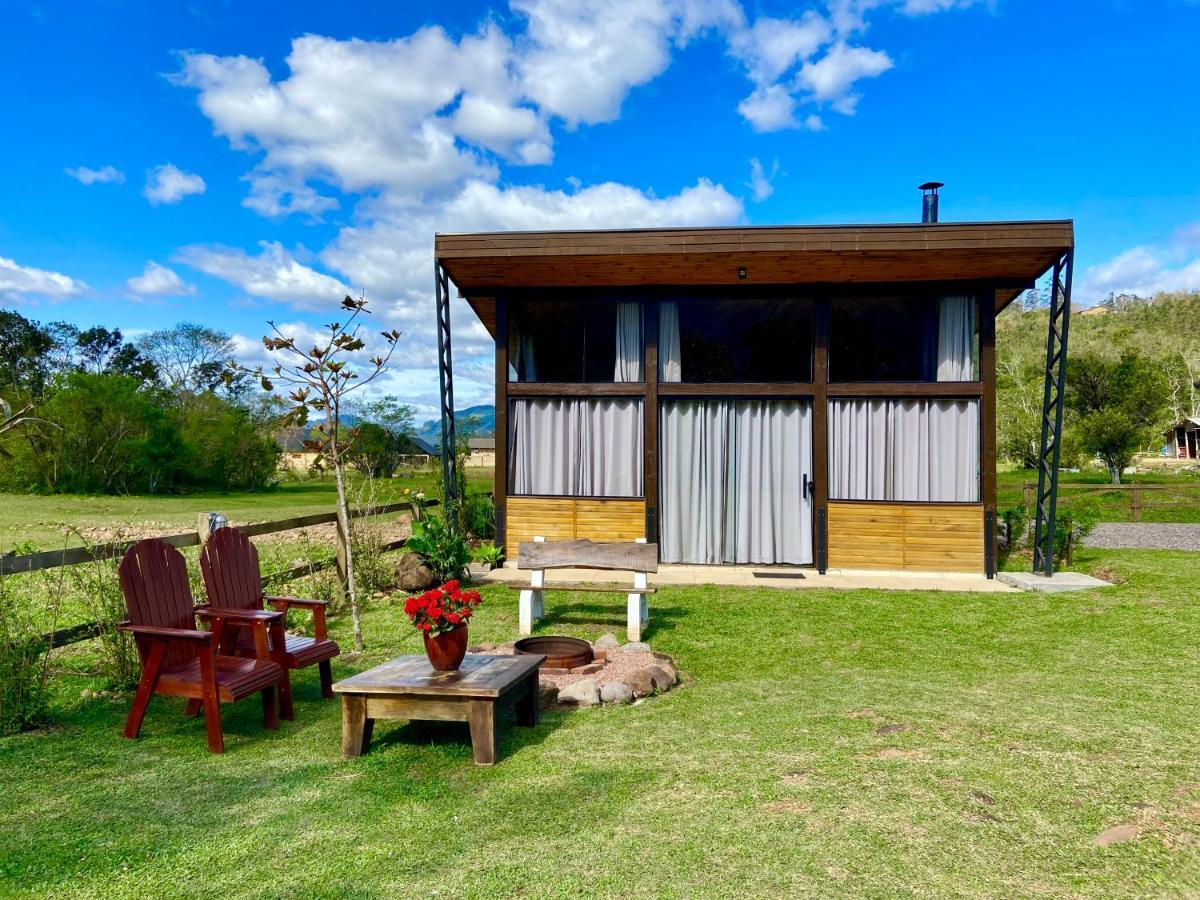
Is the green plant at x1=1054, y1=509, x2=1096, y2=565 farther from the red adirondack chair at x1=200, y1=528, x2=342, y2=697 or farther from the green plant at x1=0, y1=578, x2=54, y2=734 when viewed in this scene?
the green plant at x1=0, y1=578, x2=54, y2=734

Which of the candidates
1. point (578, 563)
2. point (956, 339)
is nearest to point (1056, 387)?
point (956, 339)

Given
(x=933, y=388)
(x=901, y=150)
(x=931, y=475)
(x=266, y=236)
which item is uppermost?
(x=266, y=236)

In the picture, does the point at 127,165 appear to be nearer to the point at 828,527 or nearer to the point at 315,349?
the point at 315,349

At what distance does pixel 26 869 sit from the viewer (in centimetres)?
243

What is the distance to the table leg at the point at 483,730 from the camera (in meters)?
3.40

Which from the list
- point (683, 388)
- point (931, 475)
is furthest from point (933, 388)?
point (683, 388)

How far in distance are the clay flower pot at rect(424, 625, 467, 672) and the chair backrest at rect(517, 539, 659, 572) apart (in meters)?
2.63

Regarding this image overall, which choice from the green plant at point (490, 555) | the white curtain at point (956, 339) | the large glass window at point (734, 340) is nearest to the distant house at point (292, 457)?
the green plant at point (490, 555)

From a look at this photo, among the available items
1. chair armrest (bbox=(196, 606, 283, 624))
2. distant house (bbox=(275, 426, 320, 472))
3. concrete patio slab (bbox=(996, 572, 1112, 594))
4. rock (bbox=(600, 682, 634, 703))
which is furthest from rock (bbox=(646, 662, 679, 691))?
distant house (bbox=(275, 426, 320, 472))

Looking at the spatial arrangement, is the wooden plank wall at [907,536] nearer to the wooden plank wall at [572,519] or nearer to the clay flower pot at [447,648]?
the wooden plank wall at [572,519]

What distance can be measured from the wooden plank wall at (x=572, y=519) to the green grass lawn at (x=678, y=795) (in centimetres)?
410

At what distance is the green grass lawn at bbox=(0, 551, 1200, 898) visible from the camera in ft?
7.69

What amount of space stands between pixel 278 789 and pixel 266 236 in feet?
81.5

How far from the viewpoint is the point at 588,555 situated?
6.41 metres
